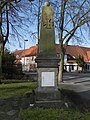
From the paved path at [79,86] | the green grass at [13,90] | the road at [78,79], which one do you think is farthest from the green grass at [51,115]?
the road at [78,79]

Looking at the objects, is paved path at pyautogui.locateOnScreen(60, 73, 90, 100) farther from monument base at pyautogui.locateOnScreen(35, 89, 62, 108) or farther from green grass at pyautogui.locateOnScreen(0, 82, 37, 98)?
monument base at pyautogui.locateOnScreen(35, 89, 62, 108)

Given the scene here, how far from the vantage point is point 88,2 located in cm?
2725

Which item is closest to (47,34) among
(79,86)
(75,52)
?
(79,86)

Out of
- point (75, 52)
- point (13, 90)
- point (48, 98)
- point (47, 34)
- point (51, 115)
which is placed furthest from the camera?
point (75, 52)

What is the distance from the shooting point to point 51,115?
8.02 meters

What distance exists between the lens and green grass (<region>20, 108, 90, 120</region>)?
7789 mm

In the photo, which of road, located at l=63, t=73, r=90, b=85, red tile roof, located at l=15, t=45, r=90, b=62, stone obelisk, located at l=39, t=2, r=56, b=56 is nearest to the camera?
stone obelisk, located at l=39, t=2, r=56, b=56

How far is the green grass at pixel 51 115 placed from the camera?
779 centimetres

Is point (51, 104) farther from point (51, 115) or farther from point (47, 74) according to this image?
point (51, 115)

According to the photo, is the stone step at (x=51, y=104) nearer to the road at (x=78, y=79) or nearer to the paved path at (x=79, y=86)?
the paved path at (x=79, y=86)

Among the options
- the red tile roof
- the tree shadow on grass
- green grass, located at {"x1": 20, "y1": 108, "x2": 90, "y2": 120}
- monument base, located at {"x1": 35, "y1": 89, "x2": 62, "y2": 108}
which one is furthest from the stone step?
the red tile roof

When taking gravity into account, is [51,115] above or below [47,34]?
below

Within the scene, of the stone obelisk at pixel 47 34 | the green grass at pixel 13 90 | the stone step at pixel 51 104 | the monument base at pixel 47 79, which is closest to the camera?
the stone step at pixel 51 104

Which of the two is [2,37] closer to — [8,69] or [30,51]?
[8,69]
